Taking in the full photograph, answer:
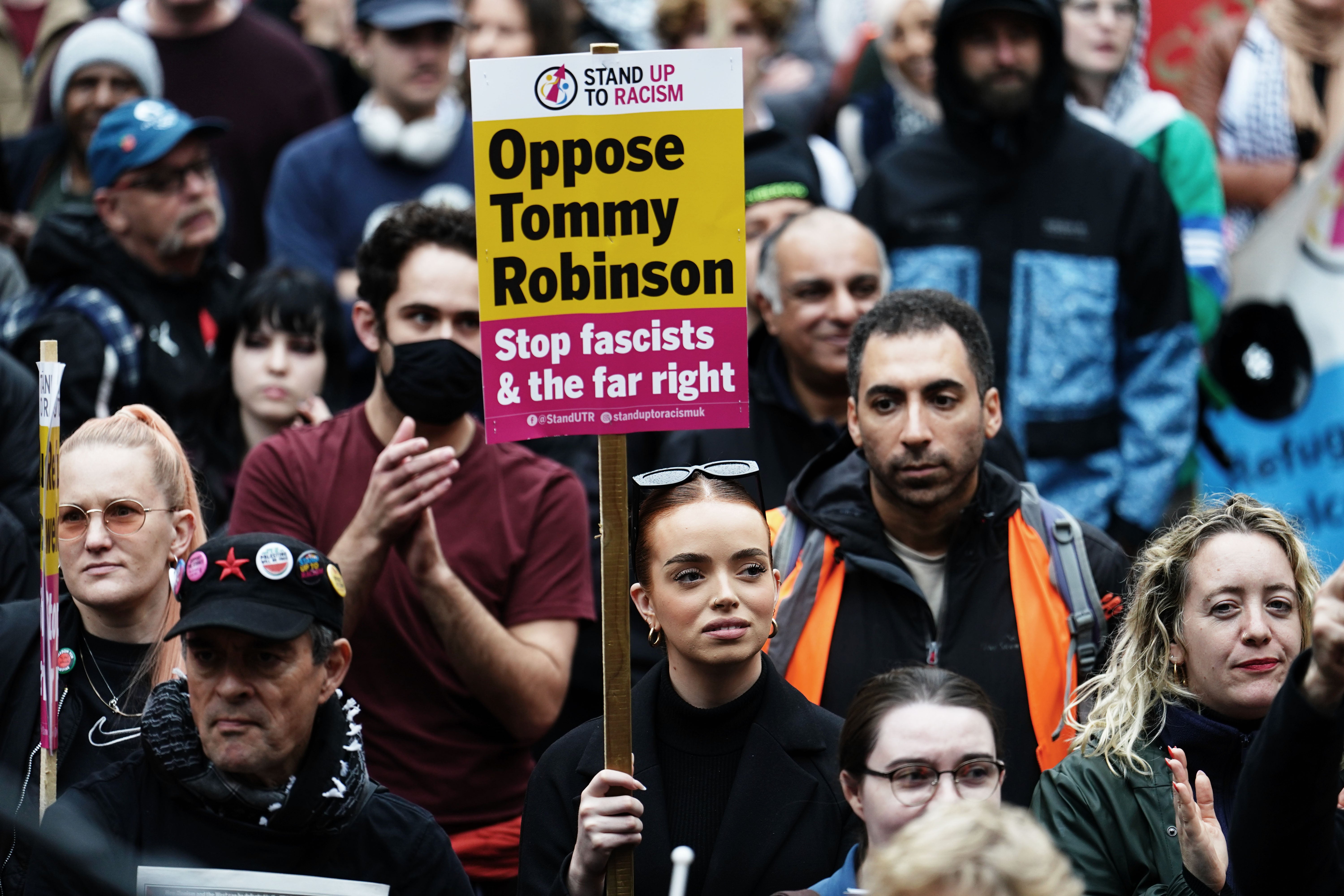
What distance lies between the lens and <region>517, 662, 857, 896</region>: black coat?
12.7 ft

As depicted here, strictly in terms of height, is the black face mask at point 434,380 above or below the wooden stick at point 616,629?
above

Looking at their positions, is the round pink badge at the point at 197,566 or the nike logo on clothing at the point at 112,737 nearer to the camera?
the round pink badge at the point at 197,566

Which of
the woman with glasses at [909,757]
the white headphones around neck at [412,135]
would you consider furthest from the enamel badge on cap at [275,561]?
the white headphones around neck at [412,135]

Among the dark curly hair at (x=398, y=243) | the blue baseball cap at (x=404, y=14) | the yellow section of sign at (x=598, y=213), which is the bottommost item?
the yellow section of sign at (x=598, y=213)

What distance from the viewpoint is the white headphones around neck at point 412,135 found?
7156mm

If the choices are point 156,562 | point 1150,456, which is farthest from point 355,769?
point 1150,456

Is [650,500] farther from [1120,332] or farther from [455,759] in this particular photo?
[1120,332]

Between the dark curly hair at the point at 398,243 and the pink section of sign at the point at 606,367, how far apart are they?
1269 millimetres

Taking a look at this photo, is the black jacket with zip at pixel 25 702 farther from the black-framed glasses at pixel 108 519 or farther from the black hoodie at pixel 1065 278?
the black hoodie at pixel 1065 278

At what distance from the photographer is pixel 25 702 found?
4164mm

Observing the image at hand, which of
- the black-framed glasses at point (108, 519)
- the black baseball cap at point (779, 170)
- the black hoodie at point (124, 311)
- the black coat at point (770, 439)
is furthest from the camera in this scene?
the black baseball cap at point (779, 170)

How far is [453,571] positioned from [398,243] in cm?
97

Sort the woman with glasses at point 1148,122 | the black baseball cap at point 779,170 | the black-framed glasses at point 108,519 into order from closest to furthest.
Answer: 1. the black-framed glasses at point 108,519
2. the black baseball cap at point 779,170
3. the woman with glasses at point 1148,122

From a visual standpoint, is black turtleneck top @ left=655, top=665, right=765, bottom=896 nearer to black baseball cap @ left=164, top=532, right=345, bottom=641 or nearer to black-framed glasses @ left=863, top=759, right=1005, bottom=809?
black-framed glasses @ left=863, top=759, right=1005, bottom=809
